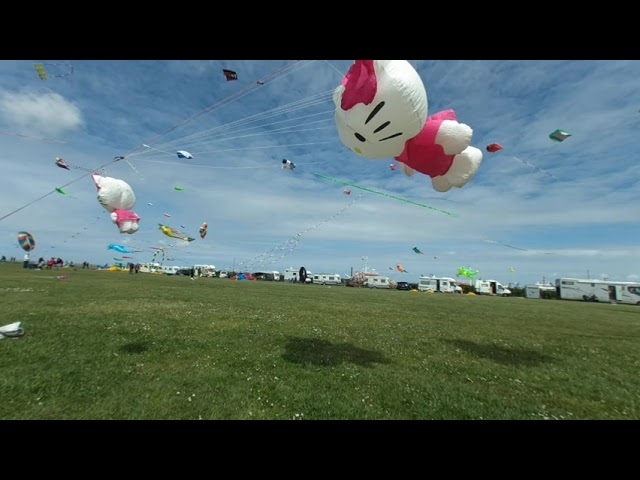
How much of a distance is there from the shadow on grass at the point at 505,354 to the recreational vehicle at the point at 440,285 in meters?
70.2

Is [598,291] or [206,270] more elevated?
[598,291]

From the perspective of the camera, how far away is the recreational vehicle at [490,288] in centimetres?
7906

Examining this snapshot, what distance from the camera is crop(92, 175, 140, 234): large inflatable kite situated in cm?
996

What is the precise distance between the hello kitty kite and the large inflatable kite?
7.92m

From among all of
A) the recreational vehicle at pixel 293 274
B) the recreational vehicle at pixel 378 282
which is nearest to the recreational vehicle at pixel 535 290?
the recreational vehicle at pixel 378 282

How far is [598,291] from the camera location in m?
60.1

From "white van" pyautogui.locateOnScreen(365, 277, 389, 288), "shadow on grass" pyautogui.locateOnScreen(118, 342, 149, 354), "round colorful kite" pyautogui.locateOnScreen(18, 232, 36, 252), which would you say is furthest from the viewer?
"white van" pyautogui.locateOnScreen(365, 277, 389, 288)

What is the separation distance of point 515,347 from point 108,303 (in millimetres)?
19227

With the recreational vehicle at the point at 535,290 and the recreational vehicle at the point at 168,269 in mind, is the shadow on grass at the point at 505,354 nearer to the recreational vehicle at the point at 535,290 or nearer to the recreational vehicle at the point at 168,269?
the recreational vehicle at the point at 535,290

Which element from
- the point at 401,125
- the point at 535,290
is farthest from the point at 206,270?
the point at 401,125

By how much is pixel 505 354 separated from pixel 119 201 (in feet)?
46.0

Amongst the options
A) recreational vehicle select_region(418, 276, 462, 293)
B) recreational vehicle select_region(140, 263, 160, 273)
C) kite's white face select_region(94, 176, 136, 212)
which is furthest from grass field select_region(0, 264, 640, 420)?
recreational vehicle select_region(140, 263, 160, 273)

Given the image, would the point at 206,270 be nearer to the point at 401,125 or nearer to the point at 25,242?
the point at 25,242

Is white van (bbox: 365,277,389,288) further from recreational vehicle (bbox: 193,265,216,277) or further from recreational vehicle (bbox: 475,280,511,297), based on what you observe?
recreational vehicle (bbox: 193,265,216,277)
